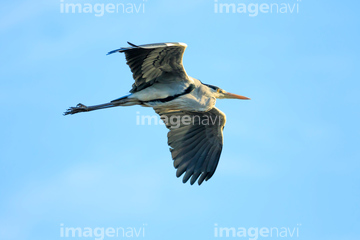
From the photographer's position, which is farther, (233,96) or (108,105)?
(233,96)

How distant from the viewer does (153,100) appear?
1315 cm

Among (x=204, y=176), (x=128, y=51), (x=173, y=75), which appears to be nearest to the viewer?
(x=128, y=51)

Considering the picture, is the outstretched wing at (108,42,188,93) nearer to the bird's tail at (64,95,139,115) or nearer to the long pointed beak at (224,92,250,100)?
the bird's tail at (64,95,139,115)

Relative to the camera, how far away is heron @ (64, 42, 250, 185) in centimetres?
1222

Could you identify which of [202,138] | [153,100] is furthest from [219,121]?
[153,100]

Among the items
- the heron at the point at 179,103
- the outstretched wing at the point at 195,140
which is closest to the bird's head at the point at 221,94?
the heron at the point at 179,103

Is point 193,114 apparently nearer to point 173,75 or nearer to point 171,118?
point 171,118

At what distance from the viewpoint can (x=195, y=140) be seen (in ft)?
47.4

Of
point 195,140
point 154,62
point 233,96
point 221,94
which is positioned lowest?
point 195,140

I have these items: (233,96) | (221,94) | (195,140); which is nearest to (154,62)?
(221,94)

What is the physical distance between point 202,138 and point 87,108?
9.45 feet

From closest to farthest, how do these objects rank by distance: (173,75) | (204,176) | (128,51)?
(128,51)
(173,75)
(204,176)

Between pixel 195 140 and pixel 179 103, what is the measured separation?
1.40 meters

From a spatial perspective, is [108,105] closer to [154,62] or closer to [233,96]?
[154,62]
